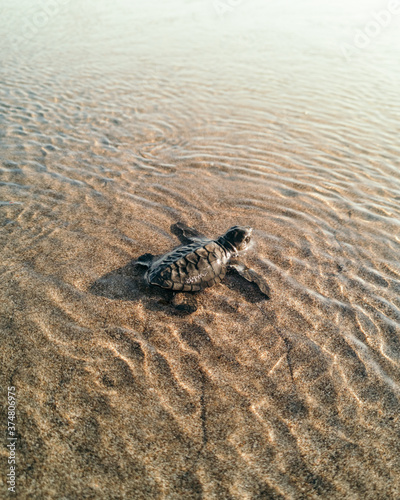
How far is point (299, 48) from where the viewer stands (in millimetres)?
17094

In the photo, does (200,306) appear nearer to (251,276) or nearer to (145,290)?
(145,290)

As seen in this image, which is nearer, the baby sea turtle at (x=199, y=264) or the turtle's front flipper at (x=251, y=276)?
the baby sea turtle at (x=199, y=264)

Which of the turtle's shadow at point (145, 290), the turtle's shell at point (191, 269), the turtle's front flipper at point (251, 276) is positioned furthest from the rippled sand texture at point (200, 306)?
the turtle's shell at point (191, 269)

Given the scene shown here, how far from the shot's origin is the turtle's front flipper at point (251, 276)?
14.1ft

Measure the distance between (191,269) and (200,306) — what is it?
1.64ft

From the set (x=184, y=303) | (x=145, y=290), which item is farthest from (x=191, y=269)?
(x=145, y=290)

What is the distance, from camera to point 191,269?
4016 millimetres

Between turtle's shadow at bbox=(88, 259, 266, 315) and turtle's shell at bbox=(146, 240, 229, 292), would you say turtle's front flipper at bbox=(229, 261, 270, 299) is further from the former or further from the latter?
turtle's shell at bbox=(146, 240, 229, 292)

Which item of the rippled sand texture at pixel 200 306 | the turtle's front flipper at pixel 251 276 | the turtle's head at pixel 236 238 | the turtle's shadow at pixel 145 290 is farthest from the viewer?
the turtle's head at pixel 236 238

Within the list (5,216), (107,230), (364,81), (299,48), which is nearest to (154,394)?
(107,230)

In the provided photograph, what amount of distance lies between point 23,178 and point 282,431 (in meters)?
6.31

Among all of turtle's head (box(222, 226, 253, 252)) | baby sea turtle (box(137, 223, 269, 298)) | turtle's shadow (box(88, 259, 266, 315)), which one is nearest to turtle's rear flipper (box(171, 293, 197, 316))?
turtle's shadow (box(88, 259, 266, 315))

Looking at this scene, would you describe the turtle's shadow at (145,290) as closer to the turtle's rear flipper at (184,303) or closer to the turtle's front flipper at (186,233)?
the turtle's rear flipper at (184,303)

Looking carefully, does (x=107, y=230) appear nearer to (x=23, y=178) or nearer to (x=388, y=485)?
(x=23, y=178)
